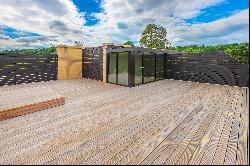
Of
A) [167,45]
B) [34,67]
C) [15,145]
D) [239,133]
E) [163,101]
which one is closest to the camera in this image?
[15,145]

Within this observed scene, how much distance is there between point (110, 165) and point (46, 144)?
1525mm

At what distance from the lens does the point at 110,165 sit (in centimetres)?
289

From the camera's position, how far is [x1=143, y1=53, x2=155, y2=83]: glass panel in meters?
11.8

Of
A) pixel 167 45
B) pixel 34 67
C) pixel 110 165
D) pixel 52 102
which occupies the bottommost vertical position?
pixel 110 165

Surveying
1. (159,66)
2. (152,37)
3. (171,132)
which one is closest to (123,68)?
(159,66)

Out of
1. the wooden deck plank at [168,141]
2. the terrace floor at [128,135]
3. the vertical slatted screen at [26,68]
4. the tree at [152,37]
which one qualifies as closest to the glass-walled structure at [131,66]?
the vertical slatted screen at [26,68]

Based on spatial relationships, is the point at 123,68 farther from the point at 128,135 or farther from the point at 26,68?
the point at 128,135

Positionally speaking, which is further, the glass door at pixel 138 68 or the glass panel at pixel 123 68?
the glass door at pixel 138 68

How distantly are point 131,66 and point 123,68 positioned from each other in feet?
2.07

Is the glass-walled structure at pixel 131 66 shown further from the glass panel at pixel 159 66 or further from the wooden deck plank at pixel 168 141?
the wooden deck plank at pixel 168 141

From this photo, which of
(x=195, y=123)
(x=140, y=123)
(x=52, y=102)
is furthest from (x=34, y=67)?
(x=195, y=123)

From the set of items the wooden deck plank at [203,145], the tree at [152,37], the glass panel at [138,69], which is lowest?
the wooden deck plank at [203,145]

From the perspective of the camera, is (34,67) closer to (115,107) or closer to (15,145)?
(115,107)

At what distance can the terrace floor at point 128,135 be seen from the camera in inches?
123
